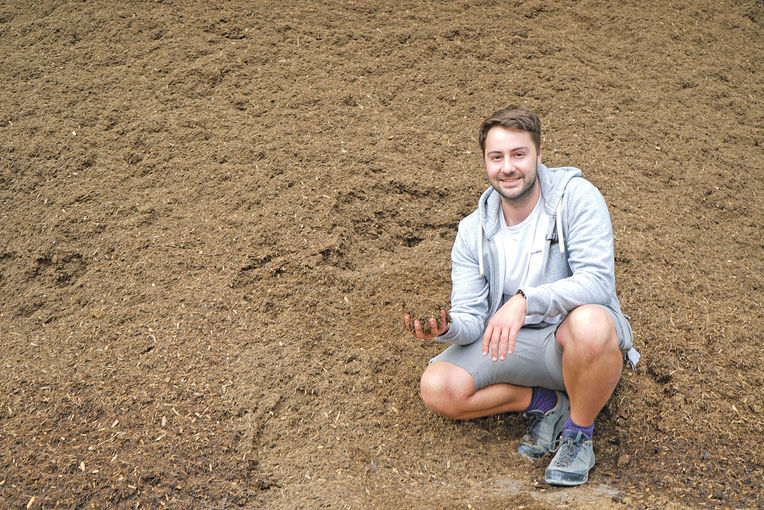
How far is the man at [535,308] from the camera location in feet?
9.01

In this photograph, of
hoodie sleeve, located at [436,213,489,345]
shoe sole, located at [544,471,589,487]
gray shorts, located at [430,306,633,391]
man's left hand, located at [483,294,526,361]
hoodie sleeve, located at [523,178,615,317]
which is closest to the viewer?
man's left hand, located at [483,294,526,361]

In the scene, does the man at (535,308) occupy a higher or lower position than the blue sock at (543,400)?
higher

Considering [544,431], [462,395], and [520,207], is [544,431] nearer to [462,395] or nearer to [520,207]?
[462,395]

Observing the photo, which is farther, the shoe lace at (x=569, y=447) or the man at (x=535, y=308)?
the shoe lace at (x=569, y=447)

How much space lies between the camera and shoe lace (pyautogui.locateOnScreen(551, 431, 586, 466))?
9.37ft

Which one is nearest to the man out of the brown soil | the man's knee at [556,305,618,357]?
the man's knee at [556,305,618,357]

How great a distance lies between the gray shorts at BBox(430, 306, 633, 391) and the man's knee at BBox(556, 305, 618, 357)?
205 mm

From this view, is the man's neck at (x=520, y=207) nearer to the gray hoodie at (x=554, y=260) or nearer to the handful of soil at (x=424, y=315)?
the gray hoodie at (x=554, y=260)

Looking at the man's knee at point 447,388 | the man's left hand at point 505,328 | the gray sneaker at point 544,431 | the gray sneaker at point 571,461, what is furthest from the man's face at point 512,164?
the gray sneaker at point 571,461

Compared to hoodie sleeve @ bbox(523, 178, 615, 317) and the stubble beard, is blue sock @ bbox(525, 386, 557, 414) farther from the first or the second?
the stubble beard

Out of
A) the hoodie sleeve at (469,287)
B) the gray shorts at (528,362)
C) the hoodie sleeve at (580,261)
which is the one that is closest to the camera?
the hoodie sleeve at (580,261)

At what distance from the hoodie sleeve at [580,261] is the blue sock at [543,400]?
0.51 meters

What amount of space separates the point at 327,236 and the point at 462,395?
1405 mm

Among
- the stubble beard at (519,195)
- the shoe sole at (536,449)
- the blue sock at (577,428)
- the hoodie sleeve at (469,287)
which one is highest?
the stubble beard at (519,195)
